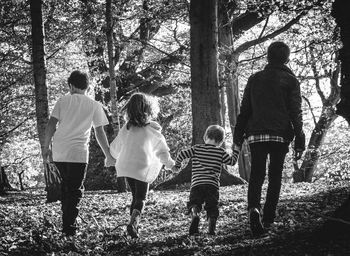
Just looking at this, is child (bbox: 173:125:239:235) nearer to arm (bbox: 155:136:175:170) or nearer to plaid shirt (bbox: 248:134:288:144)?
arm (bbox: 155:136:175:170)

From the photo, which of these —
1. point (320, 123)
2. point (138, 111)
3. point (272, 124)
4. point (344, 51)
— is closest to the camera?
point (344, 51)

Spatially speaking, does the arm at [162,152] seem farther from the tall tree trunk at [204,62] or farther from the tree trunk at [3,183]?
the tree trunk at [3,183]

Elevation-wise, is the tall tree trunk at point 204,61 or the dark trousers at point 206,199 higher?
the tall tree trunk at point 204,61

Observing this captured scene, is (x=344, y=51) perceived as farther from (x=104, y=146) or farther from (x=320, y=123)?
(x=320, y=123)

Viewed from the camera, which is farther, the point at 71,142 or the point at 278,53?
the point at 71,142

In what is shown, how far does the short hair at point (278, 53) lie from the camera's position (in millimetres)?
5660

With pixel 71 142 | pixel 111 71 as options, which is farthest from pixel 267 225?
pixel 111 71

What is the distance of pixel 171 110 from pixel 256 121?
23402 mm

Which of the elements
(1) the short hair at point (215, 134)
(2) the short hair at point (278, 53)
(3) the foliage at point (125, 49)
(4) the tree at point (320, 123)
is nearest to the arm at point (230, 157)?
(1) the short hair at point (215, 134)

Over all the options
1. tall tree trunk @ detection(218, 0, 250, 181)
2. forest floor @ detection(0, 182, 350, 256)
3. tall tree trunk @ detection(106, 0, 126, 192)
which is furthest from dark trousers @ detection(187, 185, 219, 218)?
tall tree trunk @ detection(218, 0, 250, 181)

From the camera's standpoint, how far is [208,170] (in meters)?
5.76

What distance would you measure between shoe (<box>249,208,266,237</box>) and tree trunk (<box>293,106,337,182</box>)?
19271 millimetres

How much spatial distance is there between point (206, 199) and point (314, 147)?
2056cm

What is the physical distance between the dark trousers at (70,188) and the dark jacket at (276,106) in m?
2.25
